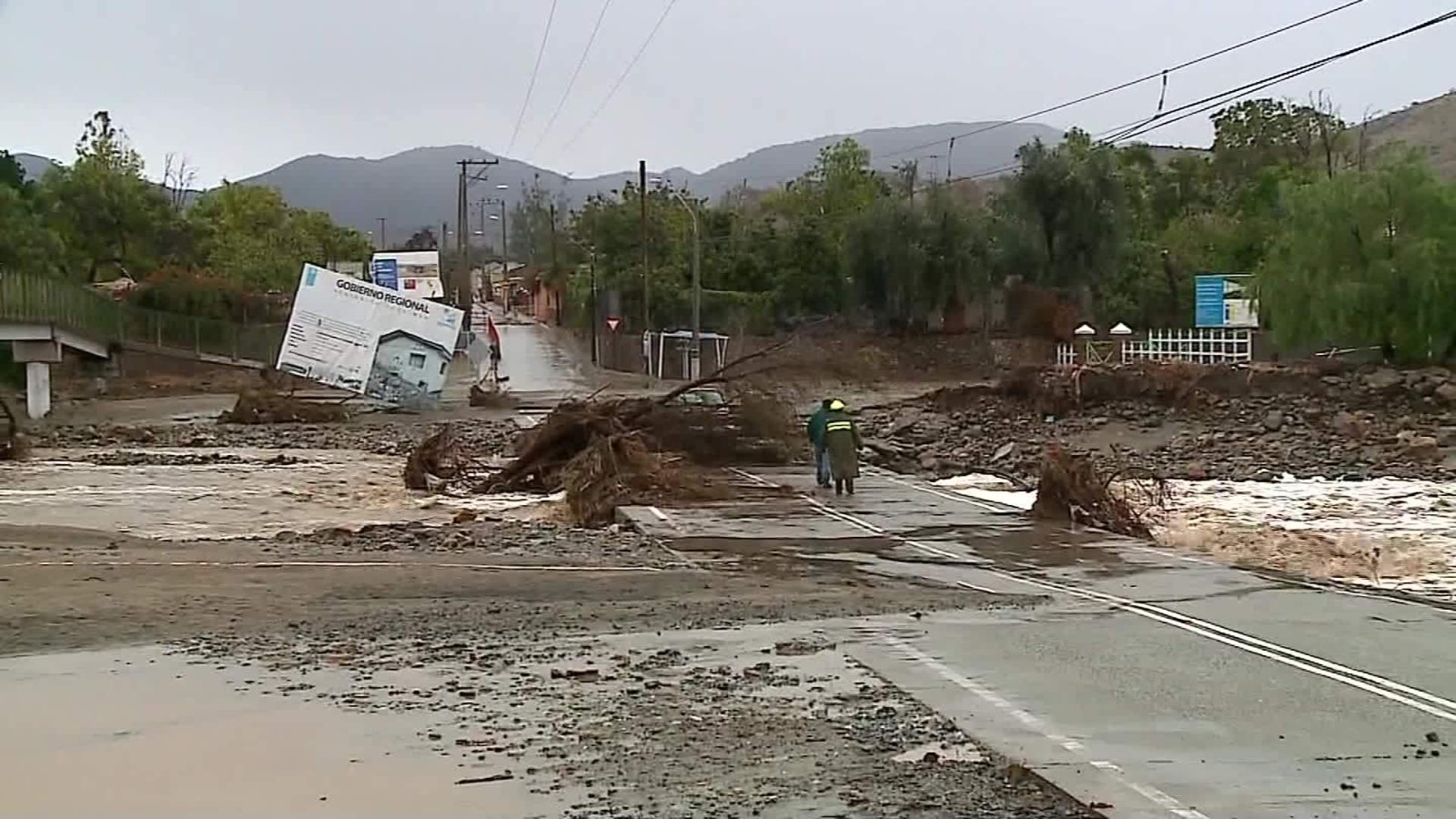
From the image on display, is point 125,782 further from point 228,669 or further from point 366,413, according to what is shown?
point 366,413

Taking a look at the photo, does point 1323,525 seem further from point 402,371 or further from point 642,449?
point 402,371

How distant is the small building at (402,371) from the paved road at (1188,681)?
38228 mm

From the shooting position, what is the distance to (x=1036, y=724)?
9.75m

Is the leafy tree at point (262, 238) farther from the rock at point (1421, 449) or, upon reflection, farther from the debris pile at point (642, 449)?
the rock at point (1421, 449)

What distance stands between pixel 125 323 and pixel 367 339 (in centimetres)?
1446

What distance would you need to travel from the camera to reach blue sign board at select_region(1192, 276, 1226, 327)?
231ft

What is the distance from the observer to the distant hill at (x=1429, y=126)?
520ft

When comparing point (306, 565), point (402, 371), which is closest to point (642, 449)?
point (306, 565)

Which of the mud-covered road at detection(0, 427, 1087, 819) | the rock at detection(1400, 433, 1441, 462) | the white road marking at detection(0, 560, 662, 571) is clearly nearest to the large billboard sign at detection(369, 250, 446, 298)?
the rock at detection(1400, 433, 1441, 462)

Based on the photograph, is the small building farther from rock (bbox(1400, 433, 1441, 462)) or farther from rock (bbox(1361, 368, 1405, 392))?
rock (bbox(1400, 433, 1441, 462))

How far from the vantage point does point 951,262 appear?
7369 cm

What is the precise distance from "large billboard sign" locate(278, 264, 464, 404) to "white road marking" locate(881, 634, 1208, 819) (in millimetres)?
45266

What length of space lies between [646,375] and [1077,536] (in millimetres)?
48146

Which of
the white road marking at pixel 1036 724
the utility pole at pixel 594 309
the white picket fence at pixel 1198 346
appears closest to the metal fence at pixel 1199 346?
the white picket fence at pixel 1198 346
